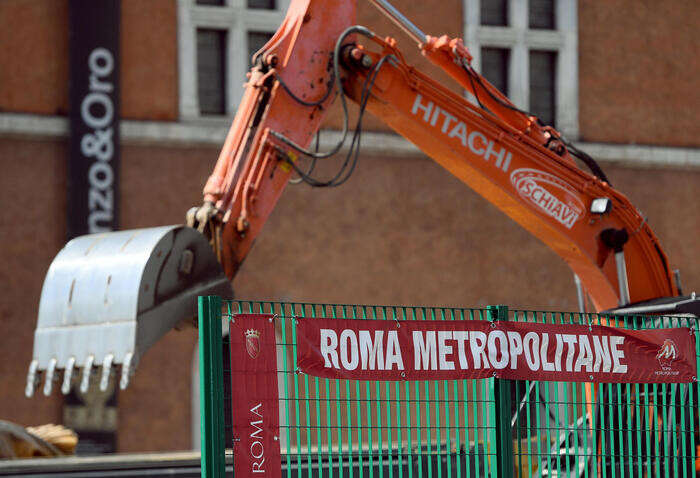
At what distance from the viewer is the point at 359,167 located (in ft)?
74.8

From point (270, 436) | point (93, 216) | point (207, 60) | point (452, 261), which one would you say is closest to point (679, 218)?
point (452, 261)

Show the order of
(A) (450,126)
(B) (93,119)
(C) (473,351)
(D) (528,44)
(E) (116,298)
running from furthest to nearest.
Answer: (D) (528,44), (B) (93,119), (A) (450,126), (E) (116,298), (C) (473,351)

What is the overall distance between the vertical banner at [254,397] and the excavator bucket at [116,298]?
220 centimetres

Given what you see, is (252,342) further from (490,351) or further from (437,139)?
(437,139)

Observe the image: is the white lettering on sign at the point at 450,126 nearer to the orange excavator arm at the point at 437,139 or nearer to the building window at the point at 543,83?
the orange excavator arm at the point at 437,139

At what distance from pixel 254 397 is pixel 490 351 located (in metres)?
1.60

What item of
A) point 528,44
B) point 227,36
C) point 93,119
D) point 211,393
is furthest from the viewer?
point 528,44

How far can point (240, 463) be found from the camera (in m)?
7.18

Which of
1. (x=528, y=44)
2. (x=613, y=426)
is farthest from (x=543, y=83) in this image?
(x=613, y=426)

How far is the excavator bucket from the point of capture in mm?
9594

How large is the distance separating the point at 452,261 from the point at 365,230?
62.6 inches

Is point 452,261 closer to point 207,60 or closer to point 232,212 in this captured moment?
point 207,60

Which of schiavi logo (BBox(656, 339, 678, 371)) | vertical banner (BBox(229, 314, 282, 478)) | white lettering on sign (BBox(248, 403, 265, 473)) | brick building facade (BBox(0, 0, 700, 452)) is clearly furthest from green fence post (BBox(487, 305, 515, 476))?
brick building facade (BBox(0, 0, 700, 452))

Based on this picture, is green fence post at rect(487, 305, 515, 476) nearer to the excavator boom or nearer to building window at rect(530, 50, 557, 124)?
the excavator boom
